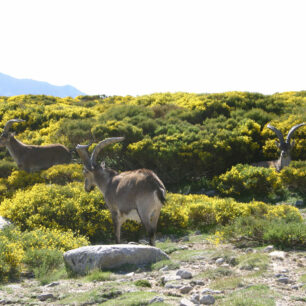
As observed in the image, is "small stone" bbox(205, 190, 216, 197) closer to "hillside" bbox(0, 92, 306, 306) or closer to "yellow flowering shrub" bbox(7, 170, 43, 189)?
"hillside" bbox(0, 92, 306, 306)

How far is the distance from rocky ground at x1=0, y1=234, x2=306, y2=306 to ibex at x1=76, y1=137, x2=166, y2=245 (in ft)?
3.84

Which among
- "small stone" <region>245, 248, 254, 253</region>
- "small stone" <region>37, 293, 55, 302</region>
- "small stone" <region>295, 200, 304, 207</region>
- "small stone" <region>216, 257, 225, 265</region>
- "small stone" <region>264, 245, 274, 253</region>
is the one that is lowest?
"small stone" <region>295, 200, 304, 207</region>

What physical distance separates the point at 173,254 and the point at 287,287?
333 cm

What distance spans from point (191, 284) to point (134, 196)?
3.11m

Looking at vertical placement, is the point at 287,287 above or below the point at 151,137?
below

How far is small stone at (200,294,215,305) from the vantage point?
5023 millimetres

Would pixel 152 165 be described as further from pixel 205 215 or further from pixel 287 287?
pixel 287 287

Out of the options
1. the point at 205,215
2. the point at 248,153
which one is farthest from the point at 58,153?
the point at 248,153

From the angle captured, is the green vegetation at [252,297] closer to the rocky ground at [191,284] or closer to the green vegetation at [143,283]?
the rocky ground at [191,284]

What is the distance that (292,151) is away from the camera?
1714 centimetres

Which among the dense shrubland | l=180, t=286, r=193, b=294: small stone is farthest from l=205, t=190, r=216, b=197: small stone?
l=180, t=286, r=193, b=294: small stone

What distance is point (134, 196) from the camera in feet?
28.8

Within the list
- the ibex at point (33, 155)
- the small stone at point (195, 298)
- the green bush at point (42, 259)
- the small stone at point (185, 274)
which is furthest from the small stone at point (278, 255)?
the ibex at point (33, 155)

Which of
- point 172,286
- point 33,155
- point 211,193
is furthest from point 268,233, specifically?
point 33,155
